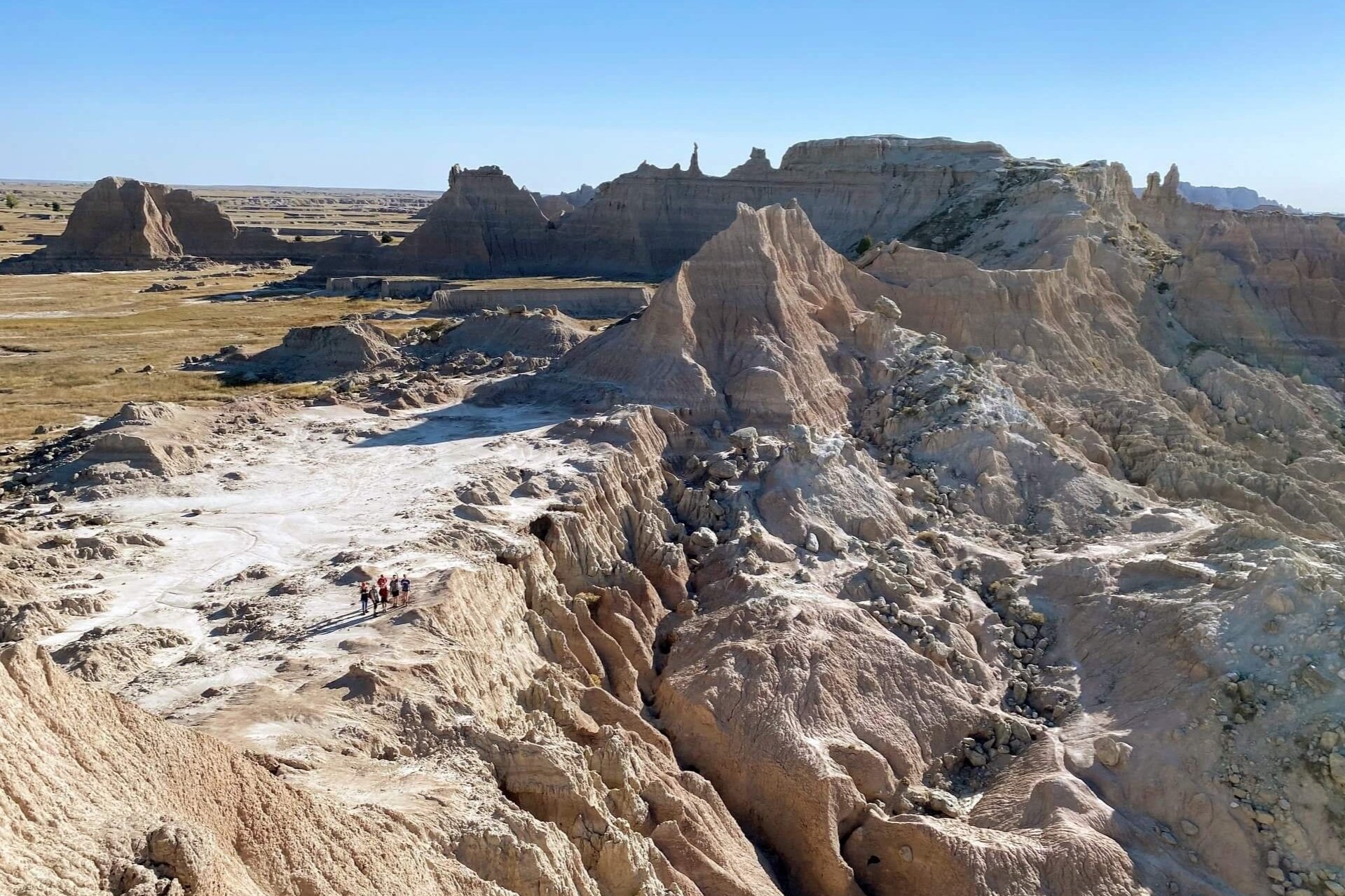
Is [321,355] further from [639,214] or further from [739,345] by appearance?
[639,214]

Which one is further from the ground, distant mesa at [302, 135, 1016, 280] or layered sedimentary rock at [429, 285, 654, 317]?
distant mesa at [302, 135, 1016, 280]

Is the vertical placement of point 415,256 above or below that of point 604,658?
above

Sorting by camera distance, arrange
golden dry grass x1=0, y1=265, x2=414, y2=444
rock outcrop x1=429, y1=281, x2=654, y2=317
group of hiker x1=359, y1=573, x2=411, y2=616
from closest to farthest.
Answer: group of hiker x1=359, y1=573, x2=411, y2=616
golden dry grass x1=0, y1=265, x2=414, y2=444
rock outcrop x1=429, y1=281, x2=654, y2=317

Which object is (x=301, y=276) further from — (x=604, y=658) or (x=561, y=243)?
(x=604, y=658)

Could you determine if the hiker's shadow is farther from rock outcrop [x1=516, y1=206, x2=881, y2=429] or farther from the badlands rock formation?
rock outcrop [x1=516, y1=206, x2=881, y2=429]

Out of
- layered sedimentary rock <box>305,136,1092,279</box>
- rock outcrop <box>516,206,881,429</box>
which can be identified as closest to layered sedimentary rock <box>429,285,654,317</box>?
layered sedimentary rock <box>305,136,1092,279</box>

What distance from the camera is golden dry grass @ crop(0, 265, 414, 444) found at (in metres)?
39.2

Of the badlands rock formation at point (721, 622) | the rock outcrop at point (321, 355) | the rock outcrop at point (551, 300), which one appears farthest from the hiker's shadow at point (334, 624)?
the rock outcrop at point (551, 300)

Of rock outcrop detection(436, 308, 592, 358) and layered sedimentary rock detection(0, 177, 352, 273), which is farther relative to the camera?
layered sedimentary rock detection(0, 177, 352, 273)

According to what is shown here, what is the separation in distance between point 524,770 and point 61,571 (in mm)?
11060

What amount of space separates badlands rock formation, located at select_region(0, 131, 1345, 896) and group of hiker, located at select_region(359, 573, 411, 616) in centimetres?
→ 36

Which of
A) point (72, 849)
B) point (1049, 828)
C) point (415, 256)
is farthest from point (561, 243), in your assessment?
point (72, 849)

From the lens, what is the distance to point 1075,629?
83.5 ft

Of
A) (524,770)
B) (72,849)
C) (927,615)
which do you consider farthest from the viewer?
(927,615)
